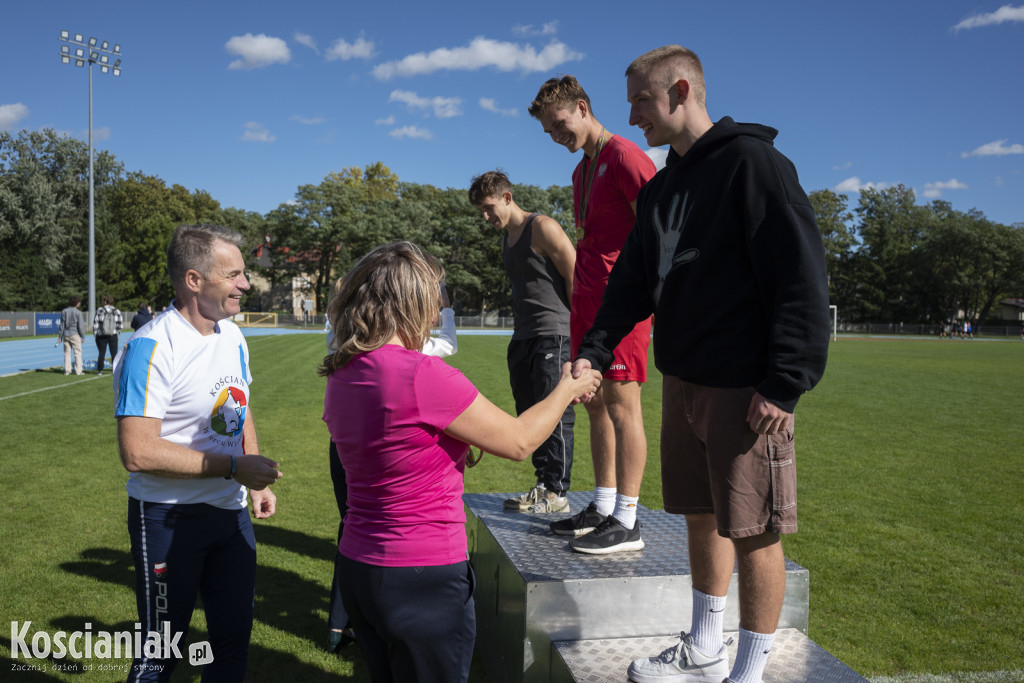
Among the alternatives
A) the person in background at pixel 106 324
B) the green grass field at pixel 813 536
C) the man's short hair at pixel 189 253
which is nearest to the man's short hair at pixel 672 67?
the man's short hair at pixel 189 253

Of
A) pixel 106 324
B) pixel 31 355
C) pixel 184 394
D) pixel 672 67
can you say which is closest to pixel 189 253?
pixel 184 394

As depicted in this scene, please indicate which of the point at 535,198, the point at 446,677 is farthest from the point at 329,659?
the point at 535,198

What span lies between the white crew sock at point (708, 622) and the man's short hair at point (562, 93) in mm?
2623

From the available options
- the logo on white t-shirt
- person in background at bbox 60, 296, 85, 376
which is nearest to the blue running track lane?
person in background at bbox 60, 296, 85, 376

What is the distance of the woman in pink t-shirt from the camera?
79.9 inches

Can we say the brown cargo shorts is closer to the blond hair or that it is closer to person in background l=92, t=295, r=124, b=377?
the blond hair

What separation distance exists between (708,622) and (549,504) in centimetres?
188

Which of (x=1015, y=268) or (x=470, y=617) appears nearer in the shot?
(x=470, y=617)

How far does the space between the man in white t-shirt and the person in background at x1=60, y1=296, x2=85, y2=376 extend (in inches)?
698

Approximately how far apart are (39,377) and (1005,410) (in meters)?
23.0

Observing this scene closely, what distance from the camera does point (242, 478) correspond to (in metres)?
2.72

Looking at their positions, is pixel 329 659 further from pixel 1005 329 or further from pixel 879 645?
pixel 1005 329

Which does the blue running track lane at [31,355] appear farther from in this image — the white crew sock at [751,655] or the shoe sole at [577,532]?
the white crew sock at [751,655]

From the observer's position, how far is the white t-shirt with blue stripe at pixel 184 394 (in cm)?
255
